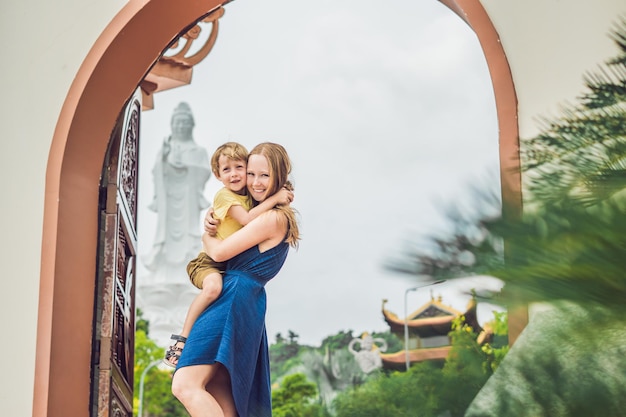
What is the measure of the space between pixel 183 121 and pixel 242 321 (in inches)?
587

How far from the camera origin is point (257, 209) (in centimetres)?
358

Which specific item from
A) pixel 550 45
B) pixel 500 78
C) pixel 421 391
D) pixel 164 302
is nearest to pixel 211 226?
pixel 500 78

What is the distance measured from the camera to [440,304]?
34.7 ft

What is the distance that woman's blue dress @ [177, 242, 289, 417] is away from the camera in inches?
134

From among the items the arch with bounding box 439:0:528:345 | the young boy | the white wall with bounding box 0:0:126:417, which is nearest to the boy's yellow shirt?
the young boy

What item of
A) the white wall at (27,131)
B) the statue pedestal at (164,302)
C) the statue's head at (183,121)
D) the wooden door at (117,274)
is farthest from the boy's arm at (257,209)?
the statue's head at (183,121)

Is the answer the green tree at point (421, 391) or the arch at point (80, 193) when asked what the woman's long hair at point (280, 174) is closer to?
the arch at point (80, 193)

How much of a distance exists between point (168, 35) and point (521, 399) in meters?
3.17

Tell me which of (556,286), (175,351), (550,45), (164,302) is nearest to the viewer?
(556,286)

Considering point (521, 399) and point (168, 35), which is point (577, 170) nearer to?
point (521, 399)

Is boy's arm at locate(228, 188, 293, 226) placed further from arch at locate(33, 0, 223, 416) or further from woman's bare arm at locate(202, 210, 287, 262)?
arch at locate(33, 0, 223, 416)

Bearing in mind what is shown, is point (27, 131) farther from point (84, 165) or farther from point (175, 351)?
point (175, 351)

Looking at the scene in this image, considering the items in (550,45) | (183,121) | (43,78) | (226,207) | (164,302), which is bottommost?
(164,302)

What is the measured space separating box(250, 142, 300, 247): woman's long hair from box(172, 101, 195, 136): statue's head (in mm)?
14704
